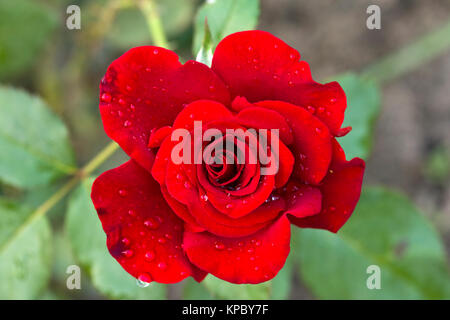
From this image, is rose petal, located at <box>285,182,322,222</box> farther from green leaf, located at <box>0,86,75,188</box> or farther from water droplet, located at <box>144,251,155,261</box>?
green leaf, located at <box>0,86,75,188</box>

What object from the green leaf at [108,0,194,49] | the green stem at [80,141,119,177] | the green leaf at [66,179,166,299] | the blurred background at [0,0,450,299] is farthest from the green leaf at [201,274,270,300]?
the green leaf at [108,0,194,49]

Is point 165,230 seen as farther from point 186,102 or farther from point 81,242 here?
point 81,242

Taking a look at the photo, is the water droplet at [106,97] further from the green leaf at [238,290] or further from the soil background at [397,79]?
the soil background at [397,79]

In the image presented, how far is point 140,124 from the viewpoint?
0.79 metres

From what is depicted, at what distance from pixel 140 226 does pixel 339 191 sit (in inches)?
14.3

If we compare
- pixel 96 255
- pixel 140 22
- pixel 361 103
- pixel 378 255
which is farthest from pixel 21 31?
pixel 378 255

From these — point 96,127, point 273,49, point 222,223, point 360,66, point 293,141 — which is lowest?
point 222,223

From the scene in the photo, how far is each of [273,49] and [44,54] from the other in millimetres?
1693

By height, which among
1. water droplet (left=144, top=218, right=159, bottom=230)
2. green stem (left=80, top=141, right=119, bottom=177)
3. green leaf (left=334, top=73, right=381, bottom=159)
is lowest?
water droplet (left=144, top=218, right=159, bottom=230)

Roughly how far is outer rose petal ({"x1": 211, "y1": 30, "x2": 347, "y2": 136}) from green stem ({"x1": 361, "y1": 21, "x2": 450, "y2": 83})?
1.57 meters

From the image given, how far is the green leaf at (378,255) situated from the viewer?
144 centimetres

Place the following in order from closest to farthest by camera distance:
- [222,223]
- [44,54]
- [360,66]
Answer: [222,223] → [44,54] → [360,66]

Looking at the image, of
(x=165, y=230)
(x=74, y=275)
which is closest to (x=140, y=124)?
(x=165, y=230)

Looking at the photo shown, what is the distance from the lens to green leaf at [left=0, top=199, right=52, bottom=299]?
3.86 ft
